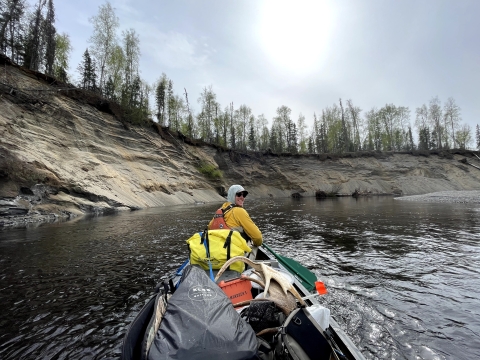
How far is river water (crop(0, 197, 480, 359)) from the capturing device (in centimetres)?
308

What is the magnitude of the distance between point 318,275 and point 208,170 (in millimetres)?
31822

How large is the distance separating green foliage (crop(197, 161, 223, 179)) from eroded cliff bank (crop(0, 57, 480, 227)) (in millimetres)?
493

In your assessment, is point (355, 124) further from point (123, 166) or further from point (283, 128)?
point (123, 166)

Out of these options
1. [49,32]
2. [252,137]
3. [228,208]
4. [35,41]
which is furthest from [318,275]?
[252,137]

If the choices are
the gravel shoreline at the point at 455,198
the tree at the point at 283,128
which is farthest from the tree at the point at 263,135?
the gravel shoreline at the point at 455,198

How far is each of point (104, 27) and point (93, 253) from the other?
3341cm

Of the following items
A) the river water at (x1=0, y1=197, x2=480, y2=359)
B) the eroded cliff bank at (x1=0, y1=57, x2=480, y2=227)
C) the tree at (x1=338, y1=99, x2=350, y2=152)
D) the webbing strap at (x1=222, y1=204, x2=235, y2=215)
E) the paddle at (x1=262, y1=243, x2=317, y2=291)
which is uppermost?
the tree at (x1=338, y1=99, x2=350, y2=152)

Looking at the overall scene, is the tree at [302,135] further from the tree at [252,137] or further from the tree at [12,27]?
the tree at [12,27]

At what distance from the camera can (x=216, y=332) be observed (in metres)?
1.57

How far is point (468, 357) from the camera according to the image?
9.16ft

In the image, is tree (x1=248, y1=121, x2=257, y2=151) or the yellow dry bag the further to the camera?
tree (x1=248, y1=121, x2=257, y2=151)

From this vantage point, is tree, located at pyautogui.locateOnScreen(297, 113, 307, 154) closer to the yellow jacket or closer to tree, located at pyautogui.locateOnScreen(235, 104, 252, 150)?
tree, located at pyautogui.locateOnScreen(235, 104, 252, 150)

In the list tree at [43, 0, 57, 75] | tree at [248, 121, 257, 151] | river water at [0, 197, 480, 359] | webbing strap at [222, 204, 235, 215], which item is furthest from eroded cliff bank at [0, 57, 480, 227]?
webbing strap at [222, 204, 235, 215]

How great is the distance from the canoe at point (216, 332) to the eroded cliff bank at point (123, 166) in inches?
585
